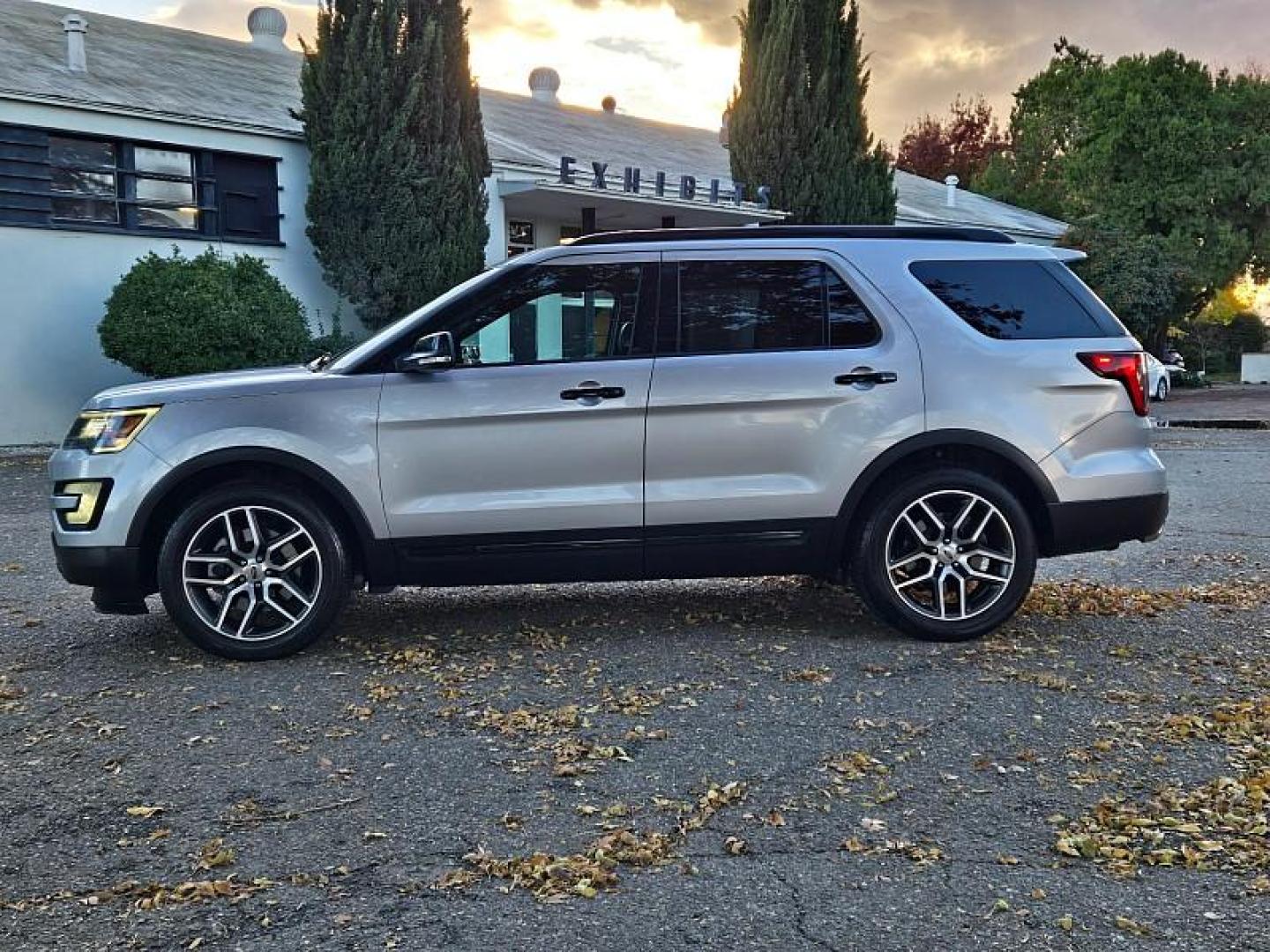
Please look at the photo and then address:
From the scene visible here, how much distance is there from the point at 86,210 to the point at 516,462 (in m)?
13.7

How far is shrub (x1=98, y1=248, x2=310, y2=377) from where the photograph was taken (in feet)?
48.4

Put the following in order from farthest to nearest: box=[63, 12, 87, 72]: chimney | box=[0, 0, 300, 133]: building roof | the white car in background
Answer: the white car in background
box=[63, 12, 87, 72]: chimney
box=[0, 0, 300, 133]: building roof

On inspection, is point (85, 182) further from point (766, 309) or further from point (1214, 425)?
point (1214, 425)

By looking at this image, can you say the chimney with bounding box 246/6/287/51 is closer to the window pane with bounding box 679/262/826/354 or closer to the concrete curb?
the concrete curb

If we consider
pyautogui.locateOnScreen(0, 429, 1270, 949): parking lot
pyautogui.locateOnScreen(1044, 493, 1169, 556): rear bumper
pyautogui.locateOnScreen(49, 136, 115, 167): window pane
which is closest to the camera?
pyautogui.locateOnScreen(0, 429, 1270, 949): parking lot

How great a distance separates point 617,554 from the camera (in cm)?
516

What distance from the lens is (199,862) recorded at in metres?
3.11

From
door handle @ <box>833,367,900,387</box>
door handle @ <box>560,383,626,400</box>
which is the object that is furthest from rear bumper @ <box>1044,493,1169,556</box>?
door handle @ <box>560,383,626,400</box>

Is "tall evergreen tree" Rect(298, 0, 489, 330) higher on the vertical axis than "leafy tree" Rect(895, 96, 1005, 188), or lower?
lower

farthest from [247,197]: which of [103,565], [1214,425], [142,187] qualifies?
[1214,425]

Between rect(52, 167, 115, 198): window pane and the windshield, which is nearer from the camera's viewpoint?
the windshield

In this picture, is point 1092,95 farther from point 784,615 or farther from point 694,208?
point 784,615

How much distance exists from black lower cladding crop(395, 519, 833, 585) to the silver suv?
1 cm

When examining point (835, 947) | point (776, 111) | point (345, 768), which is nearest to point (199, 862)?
point (345, 768)
